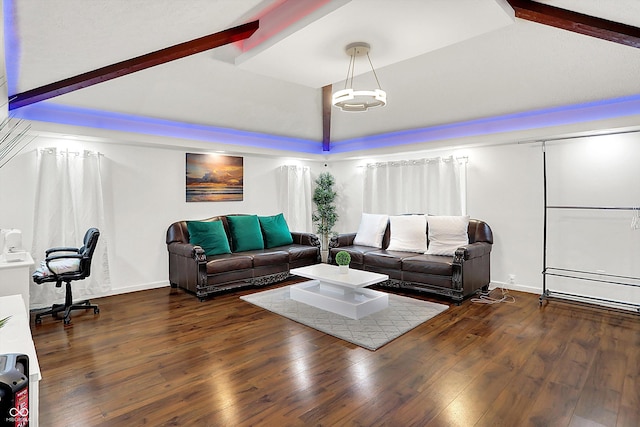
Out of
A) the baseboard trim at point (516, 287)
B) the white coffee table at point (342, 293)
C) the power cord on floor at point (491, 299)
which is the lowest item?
the power cord on floor at point (491, 299)

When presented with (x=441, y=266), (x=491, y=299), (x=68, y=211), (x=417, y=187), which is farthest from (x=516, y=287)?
(x=68, y=211)

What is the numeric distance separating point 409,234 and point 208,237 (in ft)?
9.97

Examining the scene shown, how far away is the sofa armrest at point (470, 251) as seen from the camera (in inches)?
172

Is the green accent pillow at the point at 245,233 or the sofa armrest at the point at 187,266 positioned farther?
the green accent pillow at the point at 245,233

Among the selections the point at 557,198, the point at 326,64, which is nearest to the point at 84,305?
the point at 326,64

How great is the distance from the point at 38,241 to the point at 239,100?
3.11 meters

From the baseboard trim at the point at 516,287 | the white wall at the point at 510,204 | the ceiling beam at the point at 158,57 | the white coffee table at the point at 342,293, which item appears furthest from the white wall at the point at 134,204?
the baseboard trim at the point at 516,287

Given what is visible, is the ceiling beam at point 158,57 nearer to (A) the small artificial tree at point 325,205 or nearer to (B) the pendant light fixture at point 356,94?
(B) the pendant light fixture at point 356,94

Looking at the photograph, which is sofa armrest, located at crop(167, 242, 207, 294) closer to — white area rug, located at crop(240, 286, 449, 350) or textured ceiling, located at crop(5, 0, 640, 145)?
white area rug, located at crop(240, 286, 449, 350)

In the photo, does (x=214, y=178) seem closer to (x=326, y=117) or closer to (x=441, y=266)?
(x=326, y=117)

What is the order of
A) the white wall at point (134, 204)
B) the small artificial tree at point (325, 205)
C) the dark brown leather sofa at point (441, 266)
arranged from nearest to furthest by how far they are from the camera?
the white wall at point (134, 204)
the dark brown leather sofa at point (441, 266)
the small artificial tree at point (325, 205)

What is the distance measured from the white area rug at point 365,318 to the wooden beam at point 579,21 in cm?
295

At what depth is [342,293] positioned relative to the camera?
168 inches

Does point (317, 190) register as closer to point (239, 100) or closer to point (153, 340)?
point (239, 100)
